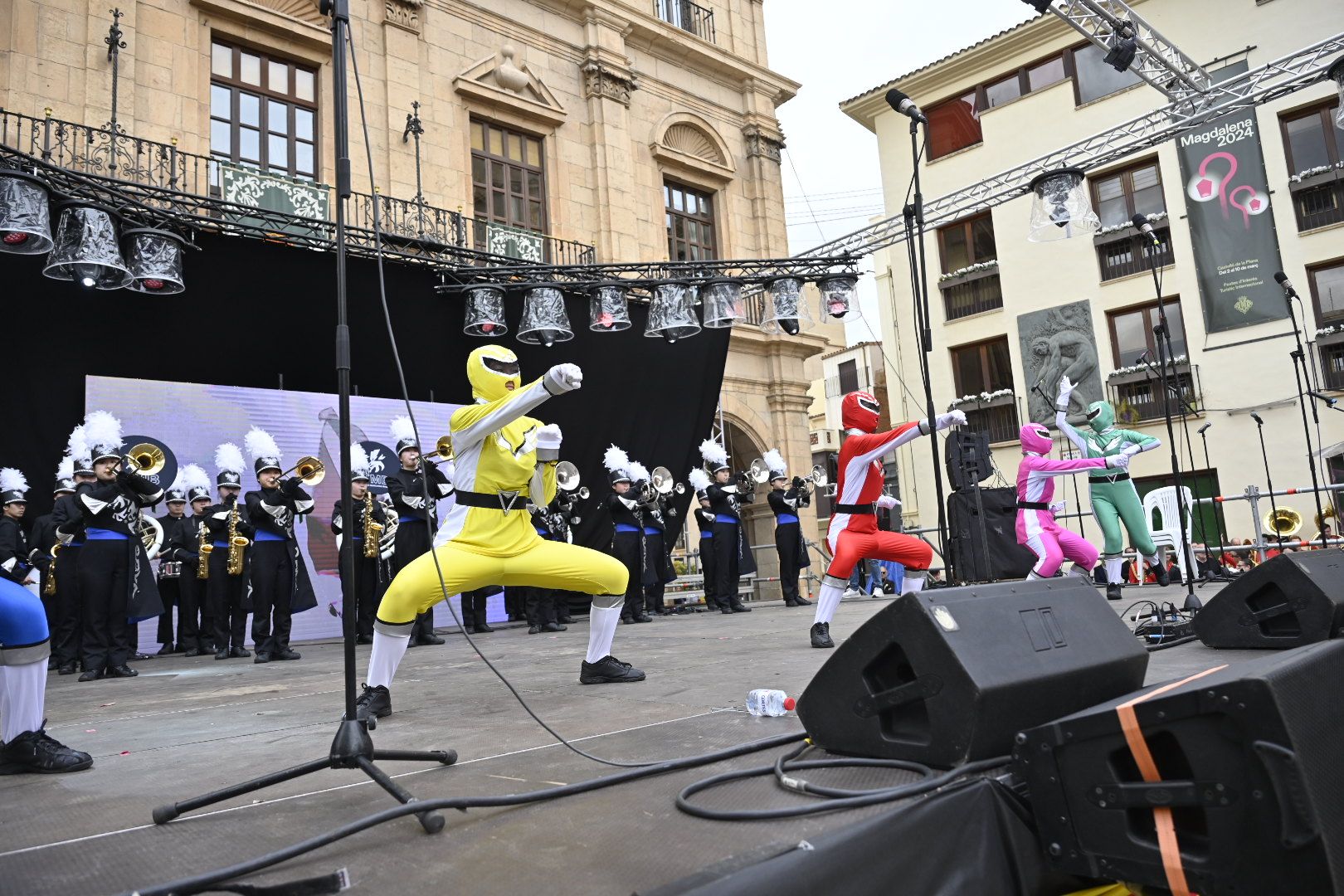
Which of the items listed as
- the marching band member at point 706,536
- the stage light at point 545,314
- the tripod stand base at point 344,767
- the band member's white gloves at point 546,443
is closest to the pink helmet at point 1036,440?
the marching band member at point 706,536

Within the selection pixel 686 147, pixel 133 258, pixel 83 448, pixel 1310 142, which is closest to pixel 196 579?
pixel 83 448

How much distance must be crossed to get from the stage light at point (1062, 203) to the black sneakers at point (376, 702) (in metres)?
7.64

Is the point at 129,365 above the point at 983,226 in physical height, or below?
below

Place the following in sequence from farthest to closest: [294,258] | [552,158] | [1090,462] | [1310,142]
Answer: [1310,142] → [552,158] → [294,258] → [1090,462]

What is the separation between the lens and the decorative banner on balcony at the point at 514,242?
1506cm

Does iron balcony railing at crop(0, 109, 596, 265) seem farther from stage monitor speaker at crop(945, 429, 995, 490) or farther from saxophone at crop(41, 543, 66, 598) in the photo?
stage monitor speaker at crop(945, 429, 995, 490)

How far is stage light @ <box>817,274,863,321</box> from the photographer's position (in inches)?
419

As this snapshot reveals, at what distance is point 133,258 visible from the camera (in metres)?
8.81

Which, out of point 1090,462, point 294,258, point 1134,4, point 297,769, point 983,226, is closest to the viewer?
point 297,769

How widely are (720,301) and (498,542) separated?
6596mm

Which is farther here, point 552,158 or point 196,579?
point 552,158

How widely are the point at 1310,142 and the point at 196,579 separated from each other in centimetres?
2481

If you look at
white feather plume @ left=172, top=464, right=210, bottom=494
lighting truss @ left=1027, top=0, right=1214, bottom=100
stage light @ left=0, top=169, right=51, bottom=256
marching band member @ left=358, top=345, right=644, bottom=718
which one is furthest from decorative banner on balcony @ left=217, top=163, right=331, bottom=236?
lighting truss @ left=1027, top=0, right=1214, bottom=100

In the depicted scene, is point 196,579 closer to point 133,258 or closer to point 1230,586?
point 133,258
